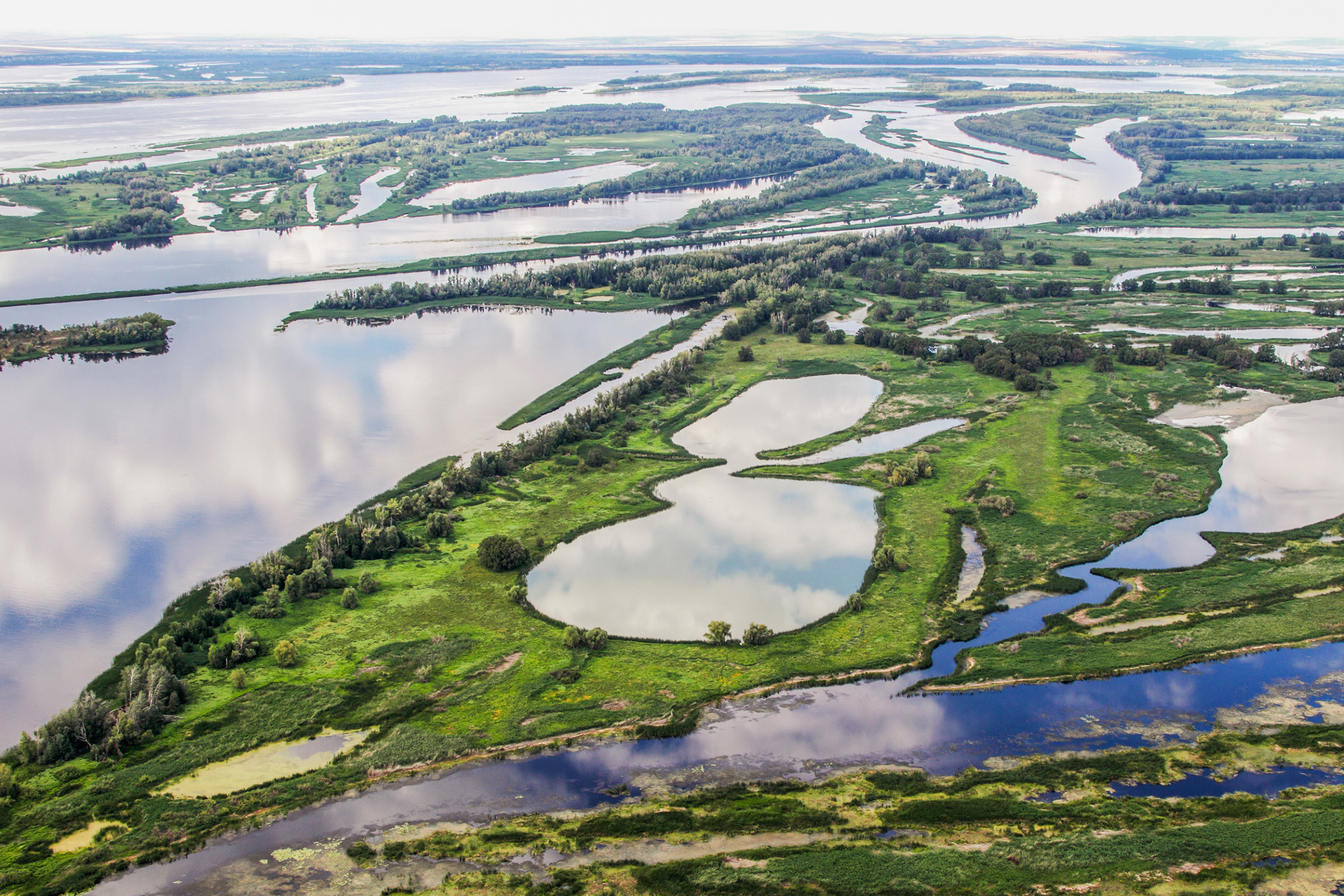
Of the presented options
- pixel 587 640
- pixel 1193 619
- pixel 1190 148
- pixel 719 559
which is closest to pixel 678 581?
pixel 719 559

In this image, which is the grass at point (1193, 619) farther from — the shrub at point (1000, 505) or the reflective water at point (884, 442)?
the reflective water at point (884, 442)

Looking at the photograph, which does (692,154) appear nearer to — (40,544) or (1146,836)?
(40,544)

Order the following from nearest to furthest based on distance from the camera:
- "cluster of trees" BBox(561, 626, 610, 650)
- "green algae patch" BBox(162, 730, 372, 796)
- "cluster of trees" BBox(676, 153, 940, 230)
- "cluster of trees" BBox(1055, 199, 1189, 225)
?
"green algae patch" BBox(162, 730, 372, 796)
"cluster of trees" BBox(561, 626, 610, 650)
"cluster of trees" BBox(1055, 199, 1189, 225)
"cluster of trees" BBox(676, 153, 940, 230)

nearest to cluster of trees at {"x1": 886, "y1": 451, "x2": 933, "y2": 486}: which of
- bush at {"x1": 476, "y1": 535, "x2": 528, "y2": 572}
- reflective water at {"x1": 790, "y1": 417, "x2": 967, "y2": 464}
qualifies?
reflective water at {"x1": 790, "y1": 417, "x2": 967, "y2": 464}

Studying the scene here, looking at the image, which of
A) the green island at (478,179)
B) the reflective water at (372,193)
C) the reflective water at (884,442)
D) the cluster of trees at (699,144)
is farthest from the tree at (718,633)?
the cluster of trees at (699,144)

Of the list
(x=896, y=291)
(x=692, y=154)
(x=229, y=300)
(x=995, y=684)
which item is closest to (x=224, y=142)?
(x=692, y=154)

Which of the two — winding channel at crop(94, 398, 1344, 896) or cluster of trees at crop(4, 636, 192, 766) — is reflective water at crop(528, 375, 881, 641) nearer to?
winding channel at crop(94, 398, 1344, 896)
